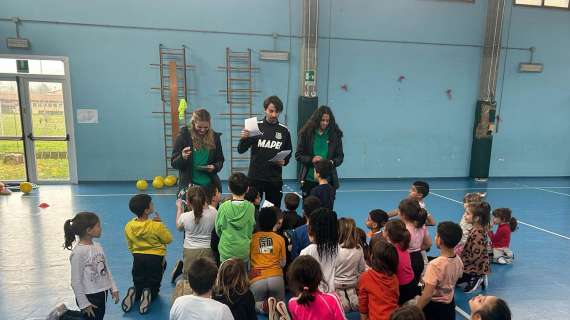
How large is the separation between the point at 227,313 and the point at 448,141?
9184 mm

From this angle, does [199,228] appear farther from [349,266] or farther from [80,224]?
[349,266]

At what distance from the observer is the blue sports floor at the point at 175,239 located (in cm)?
339

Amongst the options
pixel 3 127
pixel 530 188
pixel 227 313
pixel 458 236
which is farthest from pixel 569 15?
pixel 3 127

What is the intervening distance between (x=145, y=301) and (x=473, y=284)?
3.14 m

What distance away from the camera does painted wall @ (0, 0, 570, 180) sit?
25.7 feet

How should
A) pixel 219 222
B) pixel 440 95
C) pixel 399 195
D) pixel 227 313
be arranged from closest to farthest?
pixel 227 313
pixel 219 222
pixel 399 195
pixel 440 95

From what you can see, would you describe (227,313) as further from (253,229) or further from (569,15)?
(569,15)

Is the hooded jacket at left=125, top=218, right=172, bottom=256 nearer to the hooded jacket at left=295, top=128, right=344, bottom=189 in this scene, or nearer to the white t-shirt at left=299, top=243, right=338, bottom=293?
the white t-shirt at left=299, top=243, right=338, bottom=293

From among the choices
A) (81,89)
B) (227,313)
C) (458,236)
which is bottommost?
(227,313)

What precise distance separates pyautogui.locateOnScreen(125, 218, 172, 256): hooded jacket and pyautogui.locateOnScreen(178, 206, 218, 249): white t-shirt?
189 mm

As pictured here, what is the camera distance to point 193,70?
820 centimetres

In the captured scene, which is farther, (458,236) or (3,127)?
(3,127)

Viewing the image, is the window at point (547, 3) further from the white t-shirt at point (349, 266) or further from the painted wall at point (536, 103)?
the white t-shirt at point (349, 266)

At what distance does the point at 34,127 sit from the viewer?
7949mm
